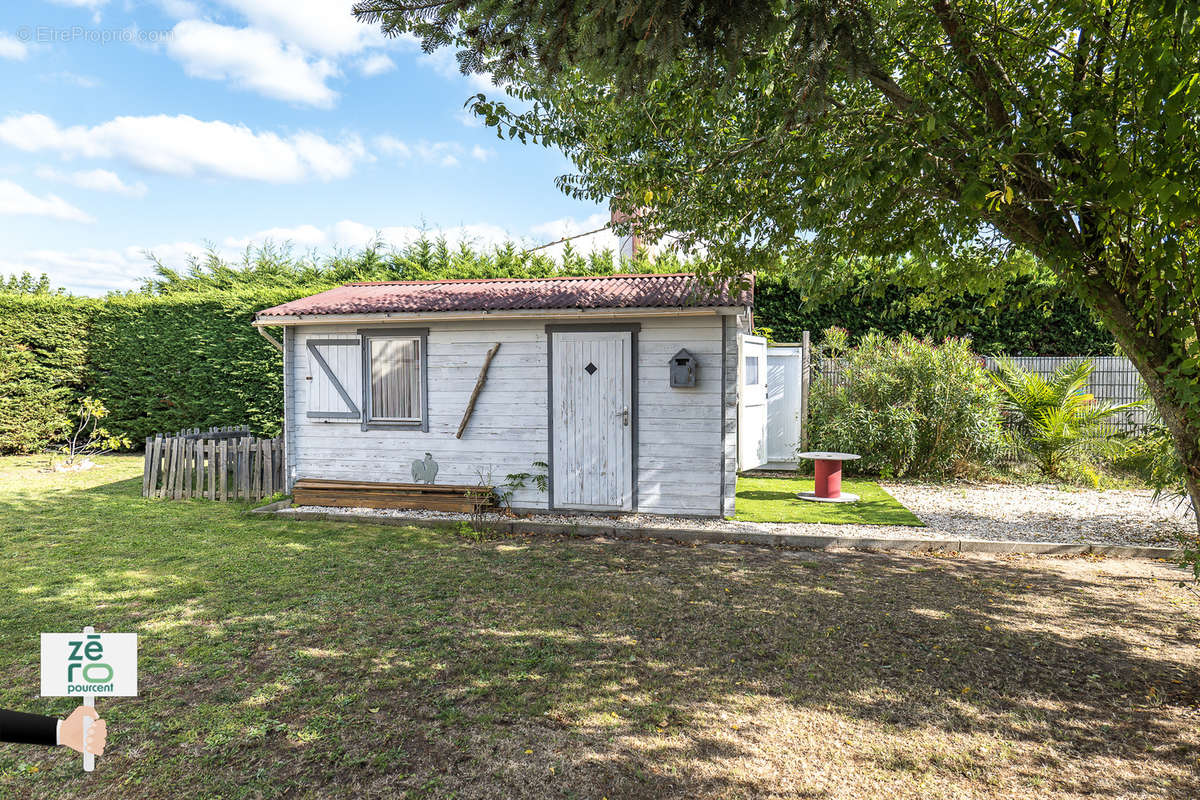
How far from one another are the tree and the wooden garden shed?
7.33 feet

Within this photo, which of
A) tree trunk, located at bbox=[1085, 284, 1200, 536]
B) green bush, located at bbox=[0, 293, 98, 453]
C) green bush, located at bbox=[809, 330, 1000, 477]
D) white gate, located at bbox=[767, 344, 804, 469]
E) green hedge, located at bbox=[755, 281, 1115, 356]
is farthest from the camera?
green bush, located at bbox=[0, 293, 98, 453]

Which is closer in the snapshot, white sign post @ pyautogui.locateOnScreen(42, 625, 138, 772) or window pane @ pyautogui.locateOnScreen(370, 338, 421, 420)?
white sign post @ pyautogui.locateOnScreen(42, 625, 138, 772)

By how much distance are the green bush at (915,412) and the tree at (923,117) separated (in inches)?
228

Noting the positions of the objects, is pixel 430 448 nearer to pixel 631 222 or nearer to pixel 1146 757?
pixel 631 222

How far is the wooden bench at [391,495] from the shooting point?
838 cm

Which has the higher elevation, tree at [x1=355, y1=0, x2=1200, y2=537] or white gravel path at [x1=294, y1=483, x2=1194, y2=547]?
tree at [x1=355, y1=0, x2=1200, y2=537]

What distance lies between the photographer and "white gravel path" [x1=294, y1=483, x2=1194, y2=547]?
7172mm

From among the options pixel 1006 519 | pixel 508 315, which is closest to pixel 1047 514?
pixel 1006 519

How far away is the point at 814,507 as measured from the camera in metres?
8.71

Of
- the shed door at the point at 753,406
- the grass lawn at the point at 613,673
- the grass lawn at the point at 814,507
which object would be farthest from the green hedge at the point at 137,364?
the grass lawn at the point at 814,507

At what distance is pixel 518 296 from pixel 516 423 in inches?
66.8

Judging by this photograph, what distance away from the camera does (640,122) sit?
18.6ft

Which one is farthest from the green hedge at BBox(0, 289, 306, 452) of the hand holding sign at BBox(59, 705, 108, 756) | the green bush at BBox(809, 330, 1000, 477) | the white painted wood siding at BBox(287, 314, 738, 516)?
the hand holding sign at BBox(59, 705, 108, 756)

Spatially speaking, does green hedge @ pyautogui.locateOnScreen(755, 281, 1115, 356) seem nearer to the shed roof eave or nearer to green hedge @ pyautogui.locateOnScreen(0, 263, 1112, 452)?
green hedge @ pyautogui.locateOnScreen(0, 263, 1112, 452)
